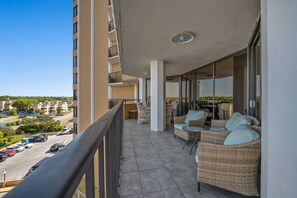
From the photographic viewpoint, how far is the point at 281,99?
44.6 inches

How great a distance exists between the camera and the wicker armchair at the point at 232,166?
1.68 meters

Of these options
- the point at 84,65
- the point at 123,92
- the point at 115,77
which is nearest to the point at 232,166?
the point at 84,65

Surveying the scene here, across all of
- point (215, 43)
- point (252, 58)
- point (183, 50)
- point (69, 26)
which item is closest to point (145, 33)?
point (183, 50)

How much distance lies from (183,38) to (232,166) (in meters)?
2.50

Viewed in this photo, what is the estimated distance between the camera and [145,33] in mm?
2971

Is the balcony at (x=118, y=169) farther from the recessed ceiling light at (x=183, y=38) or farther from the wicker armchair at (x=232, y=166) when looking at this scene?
the recessed ceiling light at (x=183, y=38)

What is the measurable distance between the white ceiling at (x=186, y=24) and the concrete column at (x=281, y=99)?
3.49 ft

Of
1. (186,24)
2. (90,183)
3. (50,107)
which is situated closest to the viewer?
(90,183)

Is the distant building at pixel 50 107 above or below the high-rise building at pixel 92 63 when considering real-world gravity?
below

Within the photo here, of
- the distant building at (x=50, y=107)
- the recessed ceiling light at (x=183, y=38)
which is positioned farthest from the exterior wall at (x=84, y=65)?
the distant building at (x=50, y=107)

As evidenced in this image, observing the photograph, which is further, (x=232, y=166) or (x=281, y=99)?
(x=232, y=166)

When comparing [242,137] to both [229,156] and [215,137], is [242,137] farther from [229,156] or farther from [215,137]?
[215,137]

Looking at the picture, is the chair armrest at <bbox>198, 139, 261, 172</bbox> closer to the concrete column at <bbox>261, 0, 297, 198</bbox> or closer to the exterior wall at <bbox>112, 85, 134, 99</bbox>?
the concrete column at <bbox>261, 0, 297, 198</bbox>

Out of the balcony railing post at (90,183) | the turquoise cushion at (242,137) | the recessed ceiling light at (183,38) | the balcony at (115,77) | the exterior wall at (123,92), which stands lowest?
the turquoise cushion at (242,137)
